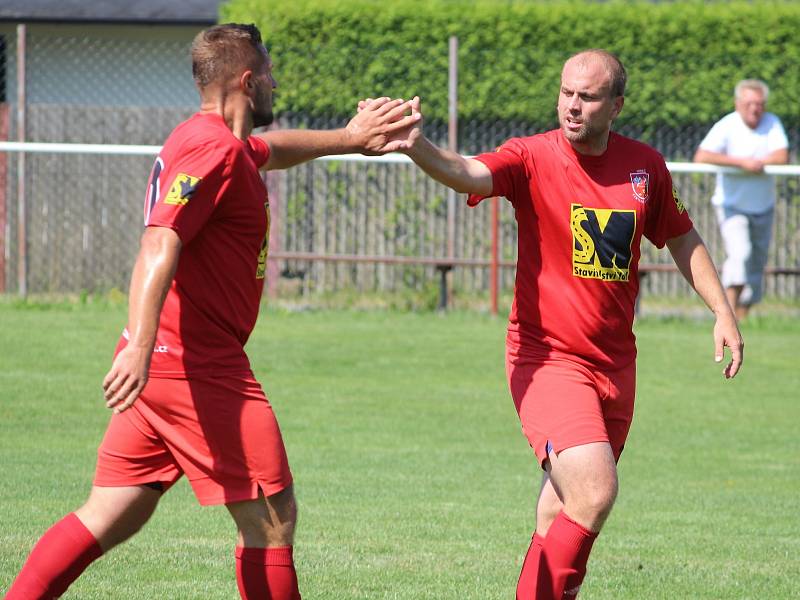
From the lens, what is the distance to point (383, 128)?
17.1 ft

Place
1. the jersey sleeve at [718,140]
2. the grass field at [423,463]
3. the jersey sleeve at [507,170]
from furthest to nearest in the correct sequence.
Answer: the jersey sleeve at [718,140], the grass field at [423,463], the jersey sleeve at [507,170]

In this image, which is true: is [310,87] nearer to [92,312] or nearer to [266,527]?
[92,312]

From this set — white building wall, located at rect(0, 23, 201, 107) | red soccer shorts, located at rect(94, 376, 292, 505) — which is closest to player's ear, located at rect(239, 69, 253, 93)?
red soccer shorts, located at rect(94, 376, 292, 505)

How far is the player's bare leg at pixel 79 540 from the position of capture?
4.57 meters

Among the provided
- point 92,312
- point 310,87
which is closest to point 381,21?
point 310,87

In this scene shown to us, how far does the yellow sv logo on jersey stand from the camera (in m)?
5.38

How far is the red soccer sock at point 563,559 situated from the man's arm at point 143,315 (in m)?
1.65

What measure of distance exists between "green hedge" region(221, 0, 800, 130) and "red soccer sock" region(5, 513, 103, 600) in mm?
10803

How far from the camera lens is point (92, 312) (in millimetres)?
13781

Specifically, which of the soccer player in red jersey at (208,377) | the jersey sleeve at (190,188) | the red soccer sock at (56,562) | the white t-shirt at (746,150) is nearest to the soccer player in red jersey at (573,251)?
the soccer player in red jersey at (208,377)

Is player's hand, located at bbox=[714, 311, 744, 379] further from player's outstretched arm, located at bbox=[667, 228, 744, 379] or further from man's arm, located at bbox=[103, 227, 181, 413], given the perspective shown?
man's arm, located at bbox=[103, 227, 181, 413]

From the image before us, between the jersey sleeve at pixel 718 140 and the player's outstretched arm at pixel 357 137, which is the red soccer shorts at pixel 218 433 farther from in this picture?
the jersey sleeve at pixel 718 140

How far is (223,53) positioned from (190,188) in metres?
0.53

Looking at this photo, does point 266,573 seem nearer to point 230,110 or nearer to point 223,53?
point 230,110
